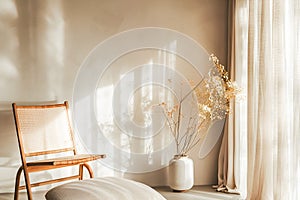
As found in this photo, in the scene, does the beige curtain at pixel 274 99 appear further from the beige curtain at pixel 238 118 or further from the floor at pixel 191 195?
the floor at pixel 191 195

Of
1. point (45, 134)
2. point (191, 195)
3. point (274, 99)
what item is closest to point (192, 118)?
point (191, 195)

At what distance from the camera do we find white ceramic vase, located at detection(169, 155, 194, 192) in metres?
3.27

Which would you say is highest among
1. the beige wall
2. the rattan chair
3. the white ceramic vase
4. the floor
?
the beige wall

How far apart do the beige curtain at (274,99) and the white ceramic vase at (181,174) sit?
1.91 ft

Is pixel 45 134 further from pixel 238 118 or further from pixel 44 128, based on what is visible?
pixel 238 118

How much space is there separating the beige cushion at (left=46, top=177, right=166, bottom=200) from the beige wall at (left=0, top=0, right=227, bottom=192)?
1175mm

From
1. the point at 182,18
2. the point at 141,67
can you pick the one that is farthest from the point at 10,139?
the point at 182,18

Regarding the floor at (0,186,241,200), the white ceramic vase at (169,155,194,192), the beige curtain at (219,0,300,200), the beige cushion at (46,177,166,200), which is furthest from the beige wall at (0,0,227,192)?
the beige cushion at (46,177,166,200)

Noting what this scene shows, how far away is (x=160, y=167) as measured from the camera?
11.7ft

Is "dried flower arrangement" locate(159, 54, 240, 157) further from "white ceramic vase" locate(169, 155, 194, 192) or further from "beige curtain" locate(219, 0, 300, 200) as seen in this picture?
"beige curtain" locate(219, 0, 300, 200)

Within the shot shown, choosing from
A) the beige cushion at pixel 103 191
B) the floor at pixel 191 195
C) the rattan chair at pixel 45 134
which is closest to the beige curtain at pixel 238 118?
the floor at pixel 191 195

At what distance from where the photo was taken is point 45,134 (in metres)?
3.10

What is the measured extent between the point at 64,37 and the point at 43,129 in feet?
2.81

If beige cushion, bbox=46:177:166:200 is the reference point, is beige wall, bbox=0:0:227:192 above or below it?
above
